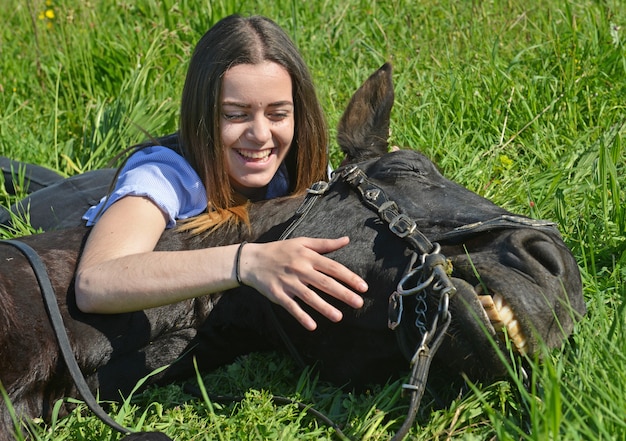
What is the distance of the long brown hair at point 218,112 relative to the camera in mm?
3406

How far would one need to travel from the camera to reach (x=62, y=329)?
2.95 m

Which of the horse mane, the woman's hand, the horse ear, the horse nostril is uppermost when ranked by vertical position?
the horse ear

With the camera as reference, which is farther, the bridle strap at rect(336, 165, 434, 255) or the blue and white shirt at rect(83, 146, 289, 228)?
the blue and white shirt at rect(83, 146, 289, 228)

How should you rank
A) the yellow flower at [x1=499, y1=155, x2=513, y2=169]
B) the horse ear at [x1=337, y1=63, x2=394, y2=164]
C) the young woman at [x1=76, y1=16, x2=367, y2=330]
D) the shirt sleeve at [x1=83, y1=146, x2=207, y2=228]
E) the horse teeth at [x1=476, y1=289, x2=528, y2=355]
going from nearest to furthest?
→ 1. the horse teeth at [x1=476, y1=289, x2=528, y2=355]
2. the young woman at [x1=76, y1=16, x2=367, y2=330]
3. the shirt sleeve at [x1=83, y1=146, x2=207, y2=228]
4. the horse ear at [x1=337, y1=63, x2=394, y2=164]
5. the yellow flower at [x1=499, y1=155, x2=513, y2=169]

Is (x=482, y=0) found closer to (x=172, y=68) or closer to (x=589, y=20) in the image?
(x=589, y=20)

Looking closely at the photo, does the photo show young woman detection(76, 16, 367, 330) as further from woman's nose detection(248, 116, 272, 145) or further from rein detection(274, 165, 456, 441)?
rein detection(274, 165, 456, 441)

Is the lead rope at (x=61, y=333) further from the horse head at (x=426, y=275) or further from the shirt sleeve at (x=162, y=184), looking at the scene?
the horse head at (x=426, y=275)

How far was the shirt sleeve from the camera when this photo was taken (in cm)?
324

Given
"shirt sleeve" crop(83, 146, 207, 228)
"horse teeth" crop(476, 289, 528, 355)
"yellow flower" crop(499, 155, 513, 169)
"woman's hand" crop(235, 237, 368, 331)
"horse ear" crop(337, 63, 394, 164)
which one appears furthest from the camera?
"yellow flower" crop(499, 155, 513, 169)

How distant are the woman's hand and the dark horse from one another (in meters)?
0.13

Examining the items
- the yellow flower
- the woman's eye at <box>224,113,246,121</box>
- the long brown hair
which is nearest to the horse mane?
the long brown hair

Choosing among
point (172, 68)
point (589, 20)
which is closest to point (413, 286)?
point (589, 20)

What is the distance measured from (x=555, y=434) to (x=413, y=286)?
2.22 ft

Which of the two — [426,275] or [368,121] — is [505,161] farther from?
[426,275]
